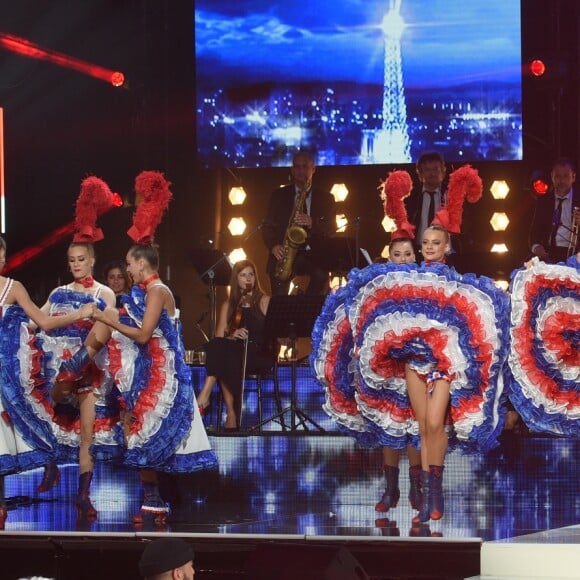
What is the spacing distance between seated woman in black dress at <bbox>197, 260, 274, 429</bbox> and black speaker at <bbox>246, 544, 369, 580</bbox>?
10.6 feet

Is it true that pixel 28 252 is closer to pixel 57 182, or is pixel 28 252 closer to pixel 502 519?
pixel 57 182

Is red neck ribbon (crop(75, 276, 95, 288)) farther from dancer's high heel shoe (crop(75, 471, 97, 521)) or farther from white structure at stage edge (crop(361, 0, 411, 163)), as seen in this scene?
white structure at stage edge (crop(361, 0, 411, 163))

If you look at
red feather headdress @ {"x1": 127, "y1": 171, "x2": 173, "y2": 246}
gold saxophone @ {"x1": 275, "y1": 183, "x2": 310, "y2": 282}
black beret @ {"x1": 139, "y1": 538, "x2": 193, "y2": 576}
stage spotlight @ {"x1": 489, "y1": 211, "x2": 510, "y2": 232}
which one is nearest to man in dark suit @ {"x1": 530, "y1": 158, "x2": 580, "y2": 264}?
stage spotlight @ {"x1": 489, "y1": 211, "x2": 510, "y2": 232}

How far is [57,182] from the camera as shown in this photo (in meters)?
11.3

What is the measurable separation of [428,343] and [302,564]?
156cm

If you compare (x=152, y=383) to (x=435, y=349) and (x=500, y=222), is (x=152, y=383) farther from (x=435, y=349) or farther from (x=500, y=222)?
(x=500, y=222)

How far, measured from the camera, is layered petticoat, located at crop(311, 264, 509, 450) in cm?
616

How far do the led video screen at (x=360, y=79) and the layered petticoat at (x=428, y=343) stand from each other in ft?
15.3

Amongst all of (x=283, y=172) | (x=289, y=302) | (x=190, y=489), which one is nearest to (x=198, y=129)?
(x=283, y=172)

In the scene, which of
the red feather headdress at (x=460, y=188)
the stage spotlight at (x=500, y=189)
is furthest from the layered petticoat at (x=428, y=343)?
the stage spotlight at (x=500, y=189)

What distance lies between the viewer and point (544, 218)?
9.70 metres

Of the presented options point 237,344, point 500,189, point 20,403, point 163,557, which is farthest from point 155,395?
point 500,189

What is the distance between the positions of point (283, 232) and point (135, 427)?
3714 mm

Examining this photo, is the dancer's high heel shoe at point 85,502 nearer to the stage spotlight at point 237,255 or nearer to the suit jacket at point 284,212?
the suit jacket at point 284,212
